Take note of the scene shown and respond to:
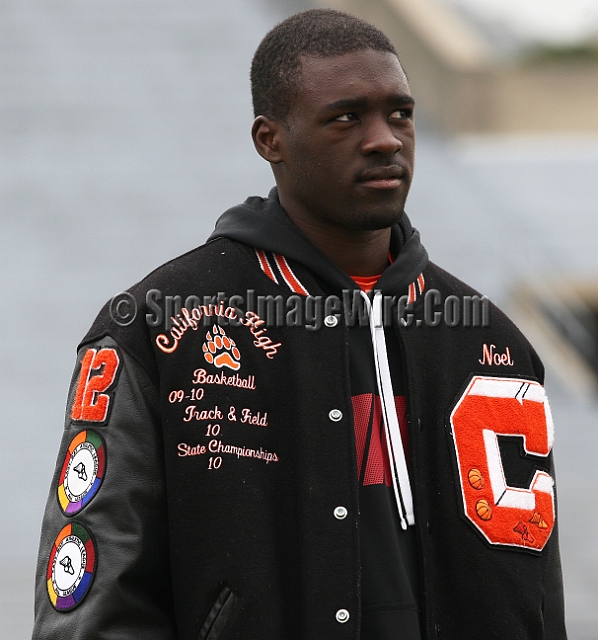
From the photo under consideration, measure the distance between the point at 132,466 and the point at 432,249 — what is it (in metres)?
9.07

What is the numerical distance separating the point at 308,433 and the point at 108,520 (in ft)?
1.44

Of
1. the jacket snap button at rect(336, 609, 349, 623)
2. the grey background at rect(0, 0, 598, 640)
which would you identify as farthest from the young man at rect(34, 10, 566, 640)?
the grey background at rect(0, 0, 598, 640)

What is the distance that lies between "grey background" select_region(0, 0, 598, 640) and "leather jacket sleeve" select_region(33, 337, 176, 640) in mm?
4005

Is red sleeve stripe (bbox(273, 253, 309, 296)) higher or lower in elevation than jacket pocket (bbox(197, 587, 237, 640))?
higher

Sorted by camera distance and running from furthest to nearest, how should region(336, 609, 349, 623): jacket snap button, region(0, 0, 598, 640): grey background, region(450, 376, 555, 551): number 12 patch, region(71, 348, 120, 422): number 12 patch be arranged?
region(0, 0, 598, 640): grey background < region(450, 376, 555, 551): number 12 patch < region(71, 348, 120, 422): number 12 patch < region(336, 609, 349, 623): jacket snap button

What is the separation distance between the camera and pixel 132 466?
2436mm

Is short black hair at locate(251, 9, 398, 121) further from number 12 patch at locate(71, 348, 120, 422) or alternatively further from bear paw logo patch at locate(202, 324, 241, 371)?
number 12 patch at locate(71, 348, 120, 422)

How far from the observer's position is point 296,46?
2.60 meters

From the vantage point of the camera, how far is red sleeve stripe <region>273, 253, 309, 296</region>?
260 centimetres

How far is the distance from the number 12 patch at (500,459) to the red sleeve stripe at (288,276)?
427 mm

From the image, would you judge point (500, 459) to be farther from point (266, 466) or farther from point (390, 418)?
point (266, 466)

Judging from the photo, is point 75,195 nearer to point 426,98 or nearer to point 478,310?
point 426,98

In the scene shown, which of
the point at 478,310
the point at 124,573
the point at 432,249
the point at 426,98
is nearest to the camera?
the point at 124,573

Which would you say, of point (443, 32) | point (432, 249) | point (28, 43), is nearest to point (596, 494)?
point (432, 249)
